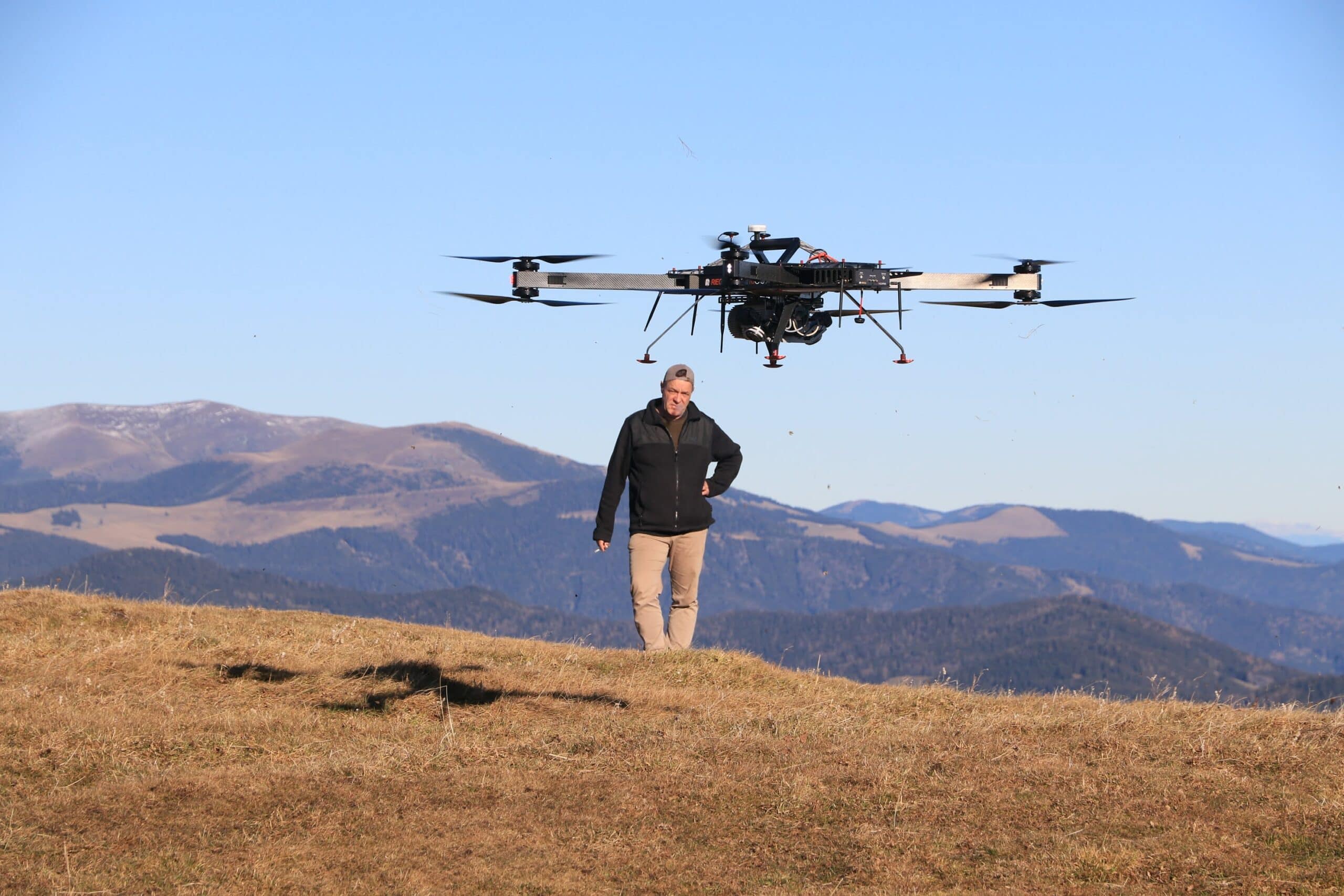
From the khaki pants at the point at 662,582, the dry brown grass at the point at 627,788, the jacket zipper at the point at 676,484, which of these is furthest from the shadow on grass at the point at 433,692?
the jacket zipper at the point at 676,484

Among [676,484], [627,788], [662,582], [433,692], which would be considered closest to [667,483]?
[676,484]

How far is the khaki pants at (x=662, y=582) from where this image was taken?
17.4 meters

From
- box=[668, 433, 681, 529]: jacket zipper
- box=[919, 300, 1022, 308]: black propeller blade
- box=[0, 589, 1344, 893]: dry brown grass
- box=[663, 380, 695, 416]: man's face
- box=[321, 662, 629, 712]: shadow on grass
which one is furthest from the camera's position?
box=[919, 300, 1022, 308]: black propeller blade

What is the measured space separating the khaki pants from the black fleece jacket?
16cm

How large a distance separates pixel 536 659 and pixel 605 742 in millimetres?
6242

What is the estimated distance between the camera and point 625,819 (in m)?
10.1

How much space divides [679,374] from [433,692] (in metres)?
4.90

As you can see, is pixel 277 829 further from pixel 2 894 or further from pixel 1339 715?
pixel 1339 715

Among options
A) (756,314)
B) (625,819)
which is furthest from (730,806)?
(756,314)

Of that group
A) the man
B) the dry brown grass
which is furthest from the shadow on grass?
the man

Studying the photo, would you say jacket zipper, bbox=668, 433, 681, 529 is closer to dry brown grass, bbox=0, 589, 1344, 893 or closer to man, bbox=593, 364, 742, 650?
man, bbox=593, 364, 742, 650

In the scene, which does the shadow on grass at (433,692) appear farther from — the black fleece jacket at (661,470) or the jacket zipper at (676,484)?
the jacket zipper at (676,484)

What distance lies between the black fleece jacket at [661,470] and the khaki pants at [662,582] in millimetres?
162

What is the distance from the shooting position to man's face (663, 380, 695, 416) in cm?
1719
